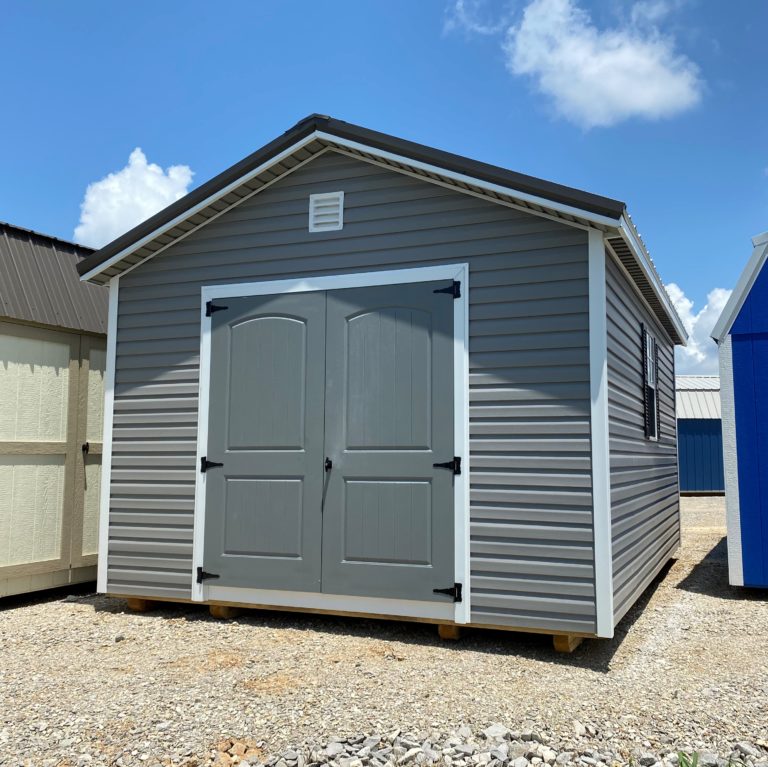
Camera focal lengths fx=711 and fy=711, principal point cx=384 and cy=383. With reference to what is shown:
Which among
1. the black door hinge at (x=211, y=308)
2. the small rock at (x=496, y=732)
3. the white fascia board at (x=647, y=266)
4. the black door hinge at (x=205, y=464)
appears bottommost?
the small rock at (x=496, y=732)

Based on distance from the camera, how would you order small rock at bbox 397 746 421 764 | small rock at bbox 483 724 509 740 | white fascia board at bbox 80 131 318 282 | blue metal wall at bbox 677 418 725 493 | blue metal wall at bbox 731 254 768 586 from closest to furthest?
small rock at bbox 397 746 421 764
small rock at bbox 483 724 509 740
white fascia board at bbox 80 131 318 282
blue metal wall at bbox 731 254 768 586
blue metal wall at bbox 677 418 725 493

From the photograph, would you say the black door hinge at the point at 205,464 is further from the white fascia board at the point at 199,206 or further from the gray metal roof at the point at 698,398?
the gray metal roof at the point at 698,398

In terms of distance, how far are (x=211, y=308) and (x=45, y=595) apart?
310 centimetres

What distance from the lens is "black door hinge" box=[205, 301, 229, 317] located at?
5361 mm

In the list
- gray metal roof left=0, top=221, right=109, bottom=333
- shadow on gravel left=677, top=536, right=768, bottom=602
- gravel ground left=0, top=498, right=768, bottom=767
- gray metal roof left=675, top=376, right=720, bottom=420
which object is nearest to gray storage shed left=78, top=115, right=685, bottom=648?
gravel ground left=0, top=498, right=768, bottom=767

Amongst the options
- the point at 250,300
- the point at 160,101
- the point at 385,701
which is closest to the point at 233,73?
the point at 160,101

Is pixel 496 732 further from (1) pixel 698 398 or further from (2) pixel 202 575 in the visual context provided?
(1) pixel 698 398

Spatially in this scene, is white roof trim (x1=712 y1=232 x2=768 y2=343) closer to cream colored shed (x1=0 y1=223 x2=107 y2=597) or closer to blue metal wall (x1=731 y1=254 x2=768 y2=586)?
blue metal wall (x1=731 y1=254 x2=768 y2=586)

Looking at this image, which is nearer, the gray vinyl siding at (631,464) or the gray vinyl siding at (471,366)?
the gray vinyl siding at (471,366)

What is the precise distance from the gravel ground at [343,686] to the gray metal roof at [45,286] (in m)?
2.41

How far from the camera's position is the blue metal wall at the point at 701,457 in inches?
715

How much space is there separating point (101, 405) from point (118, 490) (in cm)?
126

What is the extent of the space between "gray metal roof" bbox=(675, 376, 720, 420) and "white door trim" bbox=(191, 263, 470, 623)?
610 inches

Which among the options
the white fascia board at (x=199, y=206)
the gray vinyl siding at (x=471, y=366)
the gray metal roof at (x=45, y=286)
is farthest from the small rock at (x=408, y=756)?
the gray metal roof at (x=45, y=286)
